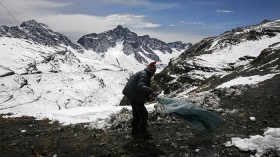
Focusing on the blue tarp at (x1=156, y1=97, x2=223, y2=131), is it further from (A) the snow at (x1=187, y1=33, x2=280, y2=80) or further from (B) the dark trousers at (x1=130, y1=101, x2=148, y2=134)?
(A) the snow at (x1=187, y1=33, x2=280, y2=80)

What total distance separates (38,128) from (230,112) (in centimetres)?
1067

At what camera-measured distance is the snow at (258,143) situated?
11141 mm

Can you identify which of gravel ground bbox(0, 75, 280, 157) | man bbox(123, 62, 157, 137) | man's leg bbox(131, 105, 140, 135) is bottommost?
gravel ground bbox(0, 75, 280, 157)

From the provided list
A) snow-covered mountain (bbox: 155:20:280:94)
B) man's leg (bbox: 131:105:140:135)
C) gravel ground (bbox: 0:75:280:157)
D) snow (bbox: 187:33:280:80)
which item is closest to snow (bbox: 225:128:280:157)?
gravel ground (bbox: 0:75:280:157)

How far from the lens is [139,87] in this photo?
12.3 metres

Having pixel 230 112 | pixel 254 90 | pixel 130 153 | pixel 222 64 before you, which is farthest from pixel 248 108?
pixel 222 64

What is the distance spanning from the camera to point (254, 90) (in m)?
21.7

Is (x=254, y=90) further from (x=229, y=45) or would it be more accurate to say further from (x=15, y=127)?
(x=229, y=45)

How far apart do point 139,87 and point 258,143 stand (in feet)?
15.8

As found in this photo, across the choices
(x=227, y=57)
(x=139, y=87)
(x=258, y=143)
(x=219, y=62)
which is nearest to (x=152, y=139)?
(x=139, y=87)

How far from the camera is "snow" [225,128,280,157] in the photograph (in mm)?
11141

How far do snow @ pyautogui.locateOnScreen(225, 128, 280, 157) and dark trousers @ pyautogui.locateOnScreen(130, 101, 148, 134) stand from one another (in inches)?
137

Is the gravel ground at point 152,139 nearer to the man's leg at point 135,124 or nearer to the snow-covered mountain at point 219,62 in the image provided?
the man's leg at point 135,124

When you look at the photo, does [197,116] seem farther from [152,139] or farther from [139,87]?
[139,87]
